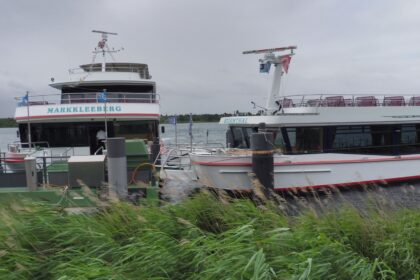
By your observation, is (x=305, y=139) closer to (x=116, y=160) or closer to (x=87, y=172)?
(x=116, y=160)

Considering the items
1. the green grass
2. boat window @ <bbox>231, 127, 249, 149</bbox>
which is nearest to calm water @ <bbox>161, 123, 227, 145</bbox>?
boat window @ <bbox>231, 127, 249, 149</bbox>

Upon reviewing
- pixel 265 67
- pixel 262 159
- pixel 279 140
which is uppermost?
pixel 265 67

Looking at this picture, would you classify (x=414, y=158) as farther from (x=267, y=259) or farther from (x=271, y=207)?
(x=267, y=259)

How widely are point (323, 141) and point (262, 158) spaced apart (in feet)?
11.3

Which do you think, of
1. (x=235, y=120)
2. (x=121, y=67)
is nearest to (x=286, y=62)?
(x=235, y=120)

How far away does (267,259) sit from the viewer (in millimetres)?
3795

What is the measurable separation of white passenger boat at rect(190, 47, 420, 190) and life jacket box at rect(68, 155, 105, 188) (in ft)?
16.9

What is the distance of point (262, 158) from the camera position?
1200 centimetres

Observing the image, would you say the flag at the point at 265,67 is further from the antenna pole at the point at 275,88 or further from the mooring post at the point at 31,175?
the mooring post at the point at 31,175

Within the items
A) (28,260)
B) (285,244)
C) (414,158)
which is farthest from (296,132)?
(28,260)

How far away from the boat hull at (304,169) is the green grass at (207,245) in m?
6.98

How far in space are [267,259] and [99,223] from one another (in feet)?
6.53

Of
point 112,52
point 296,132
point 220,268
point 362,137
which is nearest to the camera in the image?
point 220,268

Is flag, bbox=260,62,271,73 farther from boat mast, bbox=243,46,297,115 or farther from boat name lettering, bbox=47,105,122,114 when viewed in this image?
boat name lettering, bbox=47,105,122,114
